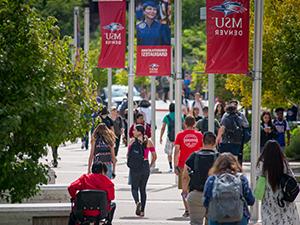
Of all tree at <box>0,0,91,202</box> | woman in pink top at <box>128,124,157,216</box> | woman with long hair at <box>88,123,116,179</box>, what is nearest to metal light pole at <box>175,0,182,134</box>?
woman with long hair at <box>88,123,116,179</box>

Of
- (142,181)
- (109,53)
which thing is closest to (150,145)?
(142,181)

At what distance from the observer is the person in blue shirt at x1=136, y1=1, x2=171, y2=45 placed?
1093 inches

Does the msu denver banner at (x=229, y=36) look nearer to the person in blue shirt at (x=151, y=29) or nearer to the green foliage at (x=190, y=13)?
the person in blue shirt at (x=151, y=29)

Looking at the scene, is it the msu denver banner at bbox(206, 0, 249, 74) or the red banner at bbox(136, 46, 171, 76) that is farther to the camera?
the red banner at bbox(136, 46, 171, 76)

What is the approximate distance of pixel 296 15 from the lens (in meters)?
27.2

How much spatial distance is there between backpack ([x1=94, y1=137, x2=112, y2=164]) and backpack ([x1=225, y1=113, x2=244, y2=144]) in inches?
153

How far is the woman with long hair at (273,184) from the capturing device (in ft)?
42.5

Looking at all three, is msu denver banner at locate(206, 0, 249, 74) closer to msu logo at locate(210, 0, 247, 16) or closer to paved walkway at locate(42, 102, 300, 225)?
msu logo at locate(210, 0, 247, 16)

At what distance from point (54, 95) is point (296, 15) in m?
15.3

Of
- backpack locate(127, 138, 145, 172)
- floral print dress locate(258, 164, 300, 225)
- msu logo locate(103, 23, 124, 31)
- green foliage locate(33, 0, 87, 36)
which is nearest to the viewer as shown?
floral print dress locate(258, 164, 300, 225)

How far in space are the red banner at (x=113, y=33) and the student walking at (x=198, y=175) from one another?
49.1 feet

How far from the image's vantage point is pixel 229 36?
18.8 m

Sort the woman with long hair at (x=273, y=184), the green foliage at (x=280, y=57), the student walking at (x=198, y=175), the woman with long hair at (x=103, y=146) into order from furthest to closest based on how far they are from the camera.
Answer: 1. the green foliage at (x=280, y=57)
2. the woman with long hair at (x=103, y=146)
3. the student walking at (x=198, y=175)
4. the woman with long hair at (x=273, y=184)

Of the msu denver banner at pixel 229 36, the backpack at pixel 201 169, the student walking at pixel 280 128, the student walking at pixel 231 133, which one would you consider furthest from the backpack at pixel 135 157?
the student walking at pixel 280 128
